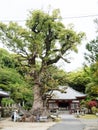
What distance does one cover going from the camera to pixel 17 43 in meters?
44.8

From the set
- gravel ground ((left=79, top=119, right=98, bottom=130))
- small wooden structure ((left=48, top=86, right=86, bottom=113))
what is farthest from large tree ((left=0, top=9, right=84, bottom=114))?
small wooden structure ((left=48, top=86, right=86, bottom=113))

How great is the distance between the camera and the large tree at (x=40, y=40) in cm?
4366

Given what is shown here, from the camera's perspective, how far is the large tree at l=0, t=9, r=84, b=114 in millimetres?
43656

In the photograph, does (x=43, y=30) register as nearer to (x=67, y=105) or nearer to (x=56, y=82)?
(x=56, y=82)

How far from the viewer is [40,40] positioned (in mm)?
44375

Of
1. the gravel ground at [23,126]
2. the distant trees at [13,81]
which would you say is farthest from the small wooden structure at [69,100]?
the gravel ground at [23,126]

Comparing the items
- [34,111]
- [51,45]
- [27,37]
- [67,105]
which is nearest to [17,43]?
[27,37]

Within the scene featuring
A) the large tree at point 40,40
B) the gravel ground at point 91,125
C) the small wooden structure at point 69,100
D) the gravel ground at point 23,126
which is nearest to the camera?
the gravel ground at point 91,125

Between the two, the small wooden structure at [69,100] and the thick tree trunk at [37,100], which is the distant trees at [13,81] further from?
the small wooden structure at [69,100]

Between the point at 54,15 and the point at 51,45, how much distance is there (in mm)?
3961

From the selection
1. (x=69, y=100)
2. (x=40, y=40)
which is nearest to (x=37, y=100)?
(x=40, y=40)

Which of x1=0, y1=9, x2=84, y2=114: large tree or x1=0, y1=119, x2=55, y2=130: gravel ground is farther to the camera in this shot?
x1=0, y1=9, x2=84, y2=114: large tree

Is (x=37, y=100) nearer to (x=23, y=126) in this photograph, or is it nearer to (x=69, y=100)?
(x=23, y=126)

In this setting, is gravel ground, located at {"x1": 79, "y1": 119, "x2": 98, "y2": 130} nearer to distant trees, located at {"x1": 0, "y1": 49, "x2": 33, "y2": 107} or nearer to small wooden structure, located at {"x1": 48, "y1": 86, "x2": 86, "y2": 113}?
distant trees, located at {"x1": 0, "y1": 49, "x2": 33, "y2": 107}
